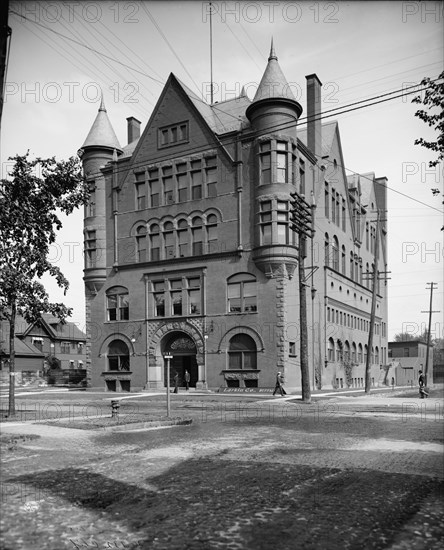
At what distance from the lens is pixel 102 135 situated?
49000mm

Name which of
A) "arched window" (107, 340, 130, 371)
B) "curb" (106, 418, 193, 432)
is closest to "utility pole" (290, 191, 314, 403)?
"curb" (106, 418, 193, 432)

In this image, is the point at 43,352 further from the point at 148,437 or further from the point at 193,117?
the point at 148,437

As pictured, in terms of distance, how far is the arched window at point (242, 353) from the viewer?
1561 inches

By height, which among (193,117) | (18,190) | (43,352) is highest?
(193,117)

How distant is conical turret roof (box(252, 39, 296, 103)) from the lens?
39.1 meters

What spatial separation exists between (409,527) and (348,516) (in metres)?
0.74

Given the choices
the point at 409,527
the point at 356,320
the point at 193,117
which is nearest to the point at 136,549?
the point at 409,527

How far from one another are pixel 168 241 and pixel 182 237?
4.36 feet

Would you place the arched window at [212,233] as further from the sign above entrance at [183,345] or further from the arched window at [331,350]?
the arched window at [331,350]

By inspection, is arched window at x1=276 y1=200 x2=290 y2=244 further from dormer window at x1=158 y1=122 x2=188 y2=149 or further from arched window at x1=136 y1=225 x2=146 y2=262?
arched window at x1=136 y1=225 x2=146 y2=262

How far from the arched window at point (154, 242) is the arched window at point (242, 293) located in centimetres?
710

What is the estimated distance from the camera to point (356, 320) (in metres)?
56.2

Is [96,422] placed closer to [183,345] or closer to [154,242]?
[183,345]

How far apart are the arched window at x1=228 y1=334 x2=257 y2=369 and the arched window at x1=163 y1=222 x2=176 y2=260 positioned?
340 inches
